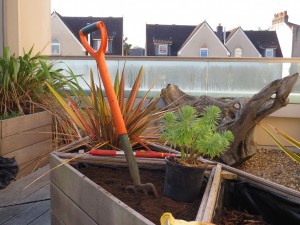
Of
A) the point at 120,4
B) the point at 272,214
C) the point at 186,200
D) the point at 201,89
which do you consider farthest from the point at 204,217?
the point at 120,4

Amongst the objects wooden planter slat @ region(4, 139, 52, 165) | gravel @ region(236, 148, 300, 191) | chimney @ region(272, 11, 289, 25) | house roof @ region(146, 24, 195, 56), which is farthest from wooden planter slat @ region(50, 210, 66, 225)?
chimney @ region(272, 11, 289, 25)

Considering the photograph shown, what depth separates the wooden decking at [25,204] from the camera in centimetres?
229

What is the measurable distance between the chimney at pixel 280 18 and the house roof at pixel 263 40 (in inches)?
41.2

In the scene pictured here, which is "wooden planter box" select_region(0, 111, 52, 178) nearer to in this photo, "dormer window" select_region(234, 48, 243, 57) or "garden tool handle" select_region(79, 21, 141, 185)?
"garden tool handle" select_region(79, 21, 141, 185)

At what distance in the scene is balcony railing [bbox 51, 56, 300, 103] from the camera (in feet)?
17.2

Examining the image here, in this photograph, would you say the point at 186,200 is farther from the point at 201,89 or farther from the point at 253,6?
the point at 253,6

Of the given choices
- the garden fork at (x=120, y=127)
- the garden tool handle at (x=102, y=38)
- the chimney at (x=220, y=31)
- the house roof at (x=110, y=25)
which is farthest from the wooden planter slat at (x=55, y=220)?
the chimney at (x=220, y=31)

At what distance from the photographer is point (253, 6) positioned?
18984 mm

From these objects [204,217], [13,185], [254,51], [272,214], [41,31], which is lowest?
[13,185]

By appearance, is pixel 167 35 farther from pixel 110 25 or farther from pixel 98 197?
pixel 98 197

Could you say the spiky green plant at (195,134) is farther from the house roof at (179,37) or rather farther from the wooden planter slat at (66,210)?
the house roof at (179,37)

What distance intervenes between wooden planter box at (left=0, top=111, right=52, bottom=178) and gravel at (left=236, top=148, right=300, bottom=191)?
2310 millimetres

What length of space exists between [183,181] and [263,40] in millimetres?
36243

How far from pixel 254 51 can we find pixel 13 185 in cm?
3429
